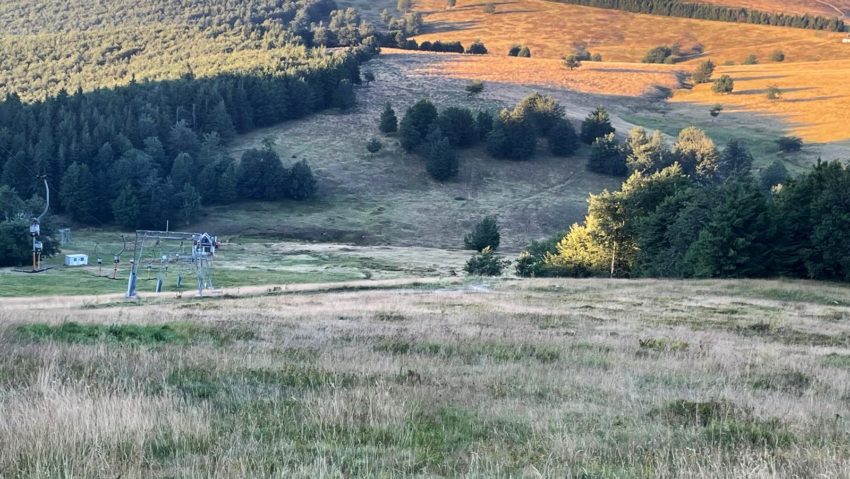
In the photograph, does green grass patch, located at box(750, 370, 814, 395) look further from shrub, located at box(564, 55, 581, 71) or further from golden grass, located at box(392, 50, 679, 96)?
shrub, located at box(564, 55, 581, 71)

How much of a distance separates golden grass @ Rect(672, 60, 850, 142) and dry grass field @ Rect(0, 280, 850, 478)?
130426 millimetres

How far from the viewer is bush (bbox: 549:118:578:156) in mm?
124812

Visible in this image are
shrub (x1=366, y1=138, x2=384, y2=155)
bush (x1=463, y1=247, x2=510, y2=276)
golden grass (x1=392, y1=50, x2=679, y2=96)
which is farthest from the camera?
golden grass (x1=392, y1=50, x2=679, y2=96)

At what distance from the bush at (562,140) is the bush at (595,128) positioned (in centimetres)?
324

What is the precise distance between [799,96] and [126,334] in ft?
541

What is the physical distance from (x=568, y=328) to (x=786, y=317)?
14.1 metres

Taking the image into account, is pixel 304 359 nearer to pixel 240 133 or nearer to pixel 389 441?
pixel 389 441

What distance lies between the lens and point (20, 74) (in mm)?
155375

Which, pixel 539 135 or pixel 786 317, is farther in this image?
pixel 539 135

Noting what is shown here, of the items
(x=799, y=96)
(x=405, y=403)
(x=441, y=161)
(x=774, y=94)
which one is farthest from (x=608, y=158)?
(x=405, y=403)

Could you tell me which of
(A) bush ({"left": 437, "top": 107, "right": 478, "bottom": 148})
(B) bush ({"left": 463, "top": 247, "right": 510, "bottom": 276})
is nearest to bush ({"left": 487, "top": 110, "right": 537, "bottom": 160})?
(A) bush ({"left": 437, "top": 107, "right": 478, "bottom": 148})

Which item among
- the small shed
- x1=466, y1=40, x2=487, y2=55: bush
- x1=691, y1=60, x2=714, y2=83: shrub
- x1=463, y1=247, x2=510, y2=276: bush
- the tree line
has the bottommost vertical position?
the small shed

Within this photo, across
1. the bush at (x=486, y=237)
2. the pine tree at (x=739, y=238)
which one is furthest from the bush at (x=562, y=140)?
the pine tree at (x=739, y=238)

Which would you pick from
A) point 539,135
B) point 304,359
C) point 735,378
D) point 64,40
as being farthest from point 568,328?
point 64,40
